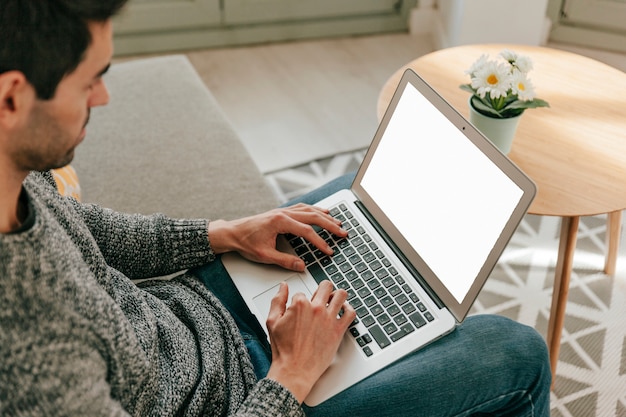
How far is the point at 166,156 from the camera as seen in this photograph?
5.11ft

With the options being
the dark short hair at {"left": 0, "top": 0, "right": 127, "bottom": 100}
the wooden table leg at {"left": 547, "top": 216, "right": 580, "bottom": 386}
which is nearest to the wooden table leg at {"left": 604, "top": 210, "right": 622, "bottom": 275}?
the wooden table leg at {"left": 547, "top": 216, "right": 580, "bottom": 386}

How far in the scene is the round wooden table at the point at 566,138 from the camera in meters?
1.29

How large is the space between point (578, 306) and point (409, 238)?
85cm

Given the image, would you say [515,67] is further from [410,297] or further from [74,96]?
[74,96]

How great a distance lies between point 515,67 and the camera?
4.22 feet

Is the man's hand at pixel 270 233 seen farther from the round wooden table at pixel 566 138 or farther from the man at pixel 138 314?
the round wooden table at pixel 566 138

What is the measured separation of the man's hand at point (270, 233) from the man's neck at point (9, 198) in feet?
1.42

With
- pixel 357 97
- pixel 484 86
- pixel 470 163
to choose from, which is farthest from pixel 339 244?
pixel 357 97

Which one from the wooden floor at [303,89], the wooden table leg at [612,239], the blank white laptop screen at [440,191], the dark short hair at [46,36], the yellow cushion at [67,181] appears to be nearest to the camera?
the dark short hair at [46,36]

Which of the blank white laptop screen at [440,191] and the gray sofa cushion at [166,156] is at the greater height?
the blank white laptop screen at [440,191]

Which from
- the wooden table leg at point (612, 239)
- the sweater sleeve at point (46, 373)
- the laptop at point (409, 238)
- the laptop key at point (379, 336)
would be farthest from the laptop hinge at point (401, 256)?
the wooden table leg at point (612, 239)

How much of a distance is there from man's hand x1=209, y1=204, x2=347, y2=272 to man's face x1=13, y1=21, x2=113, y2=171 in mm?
423

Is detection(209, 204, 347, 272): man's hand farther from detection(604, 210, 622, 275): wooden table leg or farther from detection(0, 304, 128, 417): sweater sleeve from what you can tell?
detection(604, 210, 622, 275): wooden table leg

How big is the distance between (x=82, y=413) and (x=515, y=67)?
103 cm
